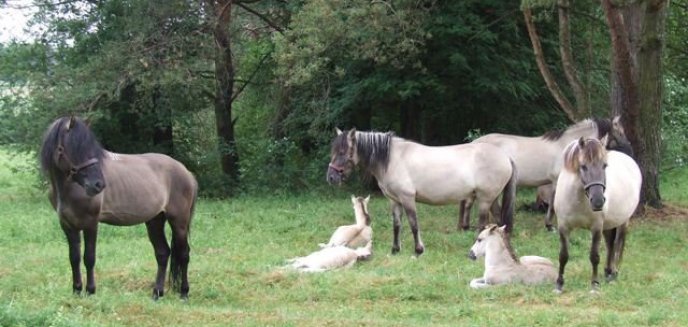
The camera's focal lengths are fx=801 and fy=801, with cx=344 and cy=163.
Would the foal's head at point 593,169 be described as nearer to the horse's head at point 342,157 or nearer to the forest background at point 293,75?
the horse's head at point 342,157

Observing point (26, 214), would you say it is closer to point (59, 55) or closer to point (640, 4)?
point (59, 55)

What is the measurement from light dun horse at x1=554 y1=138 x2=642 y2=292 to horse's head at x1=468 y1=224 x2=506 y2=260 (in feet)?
2.66

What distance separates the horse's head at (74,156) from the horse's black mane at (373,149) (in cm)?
508

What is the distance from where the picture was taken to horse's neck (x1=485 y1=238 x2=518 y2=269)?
9.47m

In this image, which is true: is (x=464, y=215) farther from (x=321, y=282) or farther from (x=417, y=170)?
(x=321, y=282)

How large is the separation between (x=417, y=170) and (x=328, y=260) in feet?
8.22

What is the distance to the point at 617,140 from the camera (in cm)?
1345

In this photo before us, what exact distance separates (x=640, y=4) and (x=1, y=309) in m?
12.1

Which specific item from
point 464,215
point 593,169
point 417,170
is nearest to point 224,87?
point 464,215

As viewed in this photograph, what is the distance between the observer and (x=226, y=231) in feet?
44.8

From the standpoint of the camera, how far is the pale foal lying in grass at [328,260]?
405 inches

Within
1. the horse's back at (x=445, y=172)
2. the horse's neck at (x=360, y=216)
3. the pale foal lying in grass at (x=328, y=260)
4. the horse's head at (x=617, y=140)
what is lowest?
the pale foal lying in grass at (x=328, y=260)

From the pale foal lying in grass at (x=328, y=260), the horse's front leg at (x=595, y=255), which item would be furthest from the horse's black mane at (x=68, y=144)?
the horse's front leg at (x=595, y=255)

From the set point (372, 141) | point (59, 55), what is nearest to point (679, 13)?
point (372, 141)
